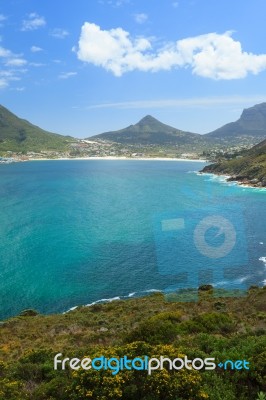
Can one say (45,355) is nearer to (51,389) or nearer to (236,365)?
(51,389)

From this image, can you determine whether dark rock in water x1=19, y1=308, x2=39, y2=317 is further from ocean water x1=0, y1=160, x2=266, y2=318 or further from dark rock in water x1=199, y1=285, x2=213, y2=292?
dark rock in water x1=199, y1=285, x2=213, y2=292

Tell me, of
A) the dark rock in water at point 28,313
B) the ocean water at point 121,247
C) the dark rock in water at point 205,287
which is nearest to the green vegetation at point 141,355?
the dark rock in water at point 28,313

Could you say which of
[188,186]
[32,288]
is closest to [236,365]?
[32,288]

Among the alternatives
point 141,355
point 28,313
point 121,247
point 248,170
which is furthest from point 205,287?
point 248,170

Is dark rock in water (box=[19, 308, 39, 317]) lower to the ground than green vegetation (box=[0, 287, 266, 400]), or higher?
lower

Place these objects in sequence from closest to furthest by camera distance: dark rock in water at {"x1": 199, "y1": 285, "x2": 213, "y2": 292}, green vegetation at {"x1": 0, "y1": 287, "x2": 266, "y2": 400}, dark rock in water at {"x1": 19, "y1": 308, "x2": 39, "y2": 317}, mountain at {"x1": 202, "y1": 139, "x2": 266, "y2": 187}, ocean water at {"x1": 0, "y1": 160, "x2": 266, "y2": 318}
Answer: green vegetation at {"x1": 0, "y1": 287, "x2": 266, "y2": 400} < dark rock in water at {"x1": 19, "y1": 308, "x2": 39, "y2": 317} < dark rock in water at {"x1": 199, "y1": 285, "x2": 213, "y2": 292} < ocean water at {"x1": 0, "y1": 160, "x2": 266, "y2": 318} < mountain at {"x1": 202, "y1": 139, "x2": 266, "y2": 187}

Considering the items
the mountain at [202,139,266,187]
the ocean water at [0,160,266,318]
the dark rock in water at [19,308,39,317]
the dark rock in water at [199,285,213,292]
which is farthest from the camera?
the mountain at [202,139,266,187]

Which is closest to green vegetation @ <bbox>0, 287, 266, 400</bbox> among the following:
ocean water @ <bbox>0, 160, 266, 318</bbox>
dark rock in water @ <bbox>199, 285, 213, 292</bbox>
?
dark rock in water @ <bbox>199, 285, 213, 292</bbox>

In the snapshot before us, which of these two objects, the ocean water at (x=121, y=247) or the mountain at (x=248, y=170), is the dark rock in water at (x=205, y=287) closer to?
the ocean water at (x=121, y=247)

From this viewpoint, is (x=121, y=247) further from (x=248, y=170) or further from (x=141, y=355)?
(x=248, y=170)
